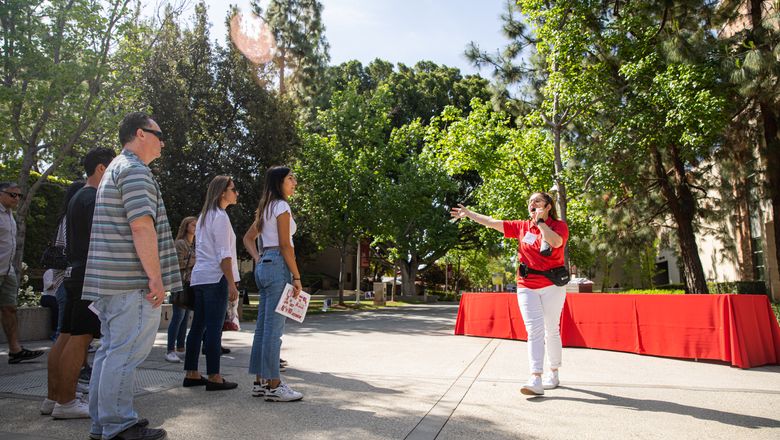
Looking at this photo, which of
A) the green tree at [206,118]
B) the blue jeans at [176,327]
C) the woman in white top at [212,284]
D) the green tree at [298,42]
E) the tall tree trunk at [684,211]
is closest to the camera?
the woman in white top at [212,284]

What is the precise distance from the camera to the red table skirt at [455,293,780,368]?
6.77 m

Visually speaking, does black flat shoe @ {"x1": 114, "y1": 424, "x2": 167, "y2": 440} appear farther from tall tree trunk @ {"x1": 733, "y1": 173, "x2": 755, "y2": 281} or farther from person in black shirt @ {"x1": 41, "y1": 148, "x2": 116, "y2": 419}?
tall tree trunk @ {"x1": 733, "y1": 173, "x2": 755, "y2": 281}

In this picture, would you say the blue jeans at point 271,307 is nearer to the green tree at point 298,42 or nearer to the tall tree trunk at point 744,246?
the tall tree trunk at point 744,246

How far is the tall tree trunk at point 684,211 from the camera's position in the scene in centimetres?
1570

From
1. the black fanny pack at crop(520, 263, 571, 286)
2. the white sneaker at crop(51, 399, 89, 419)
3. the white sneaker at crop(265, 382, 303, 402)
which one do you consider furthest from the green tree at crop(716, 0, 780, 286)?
the white sneaker at crop(51, 399, 89, 419)

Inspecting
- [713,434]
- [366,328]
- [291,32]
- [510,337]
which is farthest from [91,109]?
[291,32]

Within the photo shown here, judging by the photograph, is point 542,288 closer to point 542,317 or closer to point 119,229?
point 542,317

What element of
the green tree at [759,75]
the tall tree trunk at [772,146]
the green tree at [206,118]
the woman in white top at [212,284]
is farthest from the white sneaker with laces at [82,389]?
the tall tree trunk at [772,146]

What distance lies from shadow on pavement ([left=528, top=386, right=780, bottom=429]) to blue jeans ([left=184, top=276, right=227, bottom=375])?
112 inches

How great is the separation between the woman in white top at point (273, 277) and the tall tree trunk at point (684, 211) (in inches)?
547

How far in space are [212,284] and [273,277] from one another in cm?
82

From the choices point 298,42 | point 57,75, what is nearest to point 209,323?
point 57,75

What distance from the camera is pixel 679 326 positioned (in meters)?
7.37

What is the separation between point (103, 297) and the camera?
3.22 m
